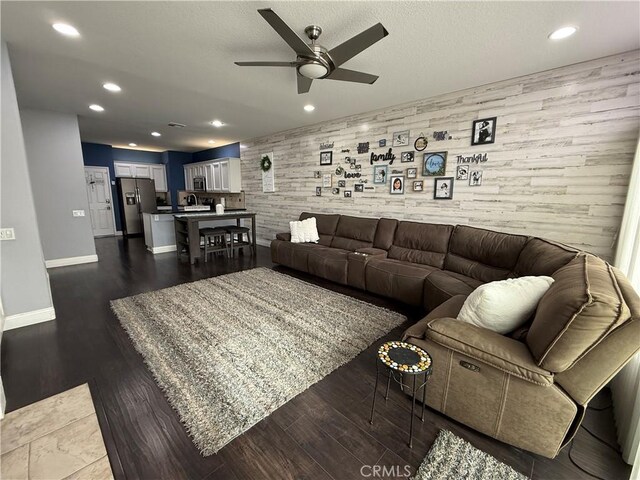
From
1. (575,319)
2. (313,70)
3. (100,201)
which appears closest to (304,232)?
(313,70)

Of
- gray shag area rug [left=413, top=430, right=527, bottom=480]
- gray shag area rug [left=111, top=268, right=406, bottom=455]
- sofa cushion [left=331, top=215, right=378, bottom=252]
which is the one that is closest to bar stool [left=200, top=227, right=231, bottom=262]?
gray shag area rug [left=111, top=268, right=406, bottom=455]

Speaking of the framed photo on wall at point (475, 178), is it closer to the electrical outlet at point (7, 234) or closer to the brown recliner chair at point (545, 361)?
the brown recliner chair at point (545, 361)

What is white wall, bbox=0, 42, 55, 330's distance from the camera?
2459 mm

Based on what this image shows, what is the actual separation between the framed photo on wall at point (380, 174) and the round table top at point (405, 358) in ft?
10.5

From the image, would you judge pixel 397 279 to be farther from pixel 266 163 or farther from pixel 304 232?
pixel 266 163

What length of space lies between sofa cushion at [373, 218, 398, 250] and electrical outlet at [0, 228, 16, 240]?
4.24m

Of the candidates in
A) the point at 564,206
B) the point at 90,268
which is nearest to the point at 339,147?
the point at 564,206

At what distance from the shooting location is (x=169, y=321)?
9.07 ft

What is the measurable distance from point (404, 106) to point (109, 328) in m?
4.65

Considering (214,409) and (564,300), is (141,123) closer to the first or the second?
(214,409)

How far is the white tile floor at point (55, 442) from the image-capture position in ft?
4.32

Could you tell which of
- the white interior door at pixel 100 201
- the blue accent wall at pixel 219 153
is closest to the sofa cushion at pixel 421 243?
the blue accent wall at pixel 219 153

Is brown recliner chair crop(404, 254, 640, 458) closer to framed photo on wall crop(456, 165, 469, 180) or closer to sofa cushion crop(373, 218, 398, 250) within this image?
framed photo on wall crop(456, 165, 469, 180)

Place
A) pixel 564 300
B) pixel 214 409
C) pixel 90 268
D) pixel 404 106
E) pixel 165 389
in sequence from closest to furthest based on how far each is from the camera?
pixel 564 300 → pixel 214 409 → pixel 165 389 → pixel 404 106 → pixel 90 268
